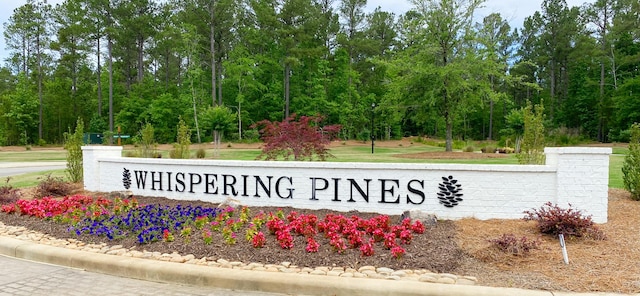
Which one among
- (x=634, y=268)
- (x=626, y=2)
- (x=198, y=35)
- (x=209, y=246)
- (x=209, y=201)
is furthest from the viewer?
(x=626, y=2)

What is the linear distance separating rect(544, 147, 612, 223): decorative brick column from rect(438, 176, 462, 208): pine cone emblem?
133 cm

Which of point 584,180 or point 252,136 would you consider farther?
point 252,136

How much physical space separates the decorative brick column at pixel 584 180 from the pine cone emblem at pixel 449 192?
1.33 metres

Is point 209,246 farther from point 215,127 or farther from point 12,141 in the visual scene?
point 12,141

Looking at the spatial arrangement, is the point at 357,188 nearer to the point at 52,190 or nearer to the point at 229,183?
the point at 229,183

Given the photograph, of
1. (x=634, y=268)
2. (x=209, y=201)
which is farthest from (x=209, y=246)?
(x=634, y=268)

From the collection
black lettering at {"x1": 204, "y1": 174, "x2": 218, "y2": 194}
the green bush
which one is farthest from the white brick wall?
the green bush

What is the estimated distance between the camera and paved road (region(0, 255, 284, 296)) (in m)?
4.25

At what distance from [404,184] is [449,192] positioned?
26.8 inches

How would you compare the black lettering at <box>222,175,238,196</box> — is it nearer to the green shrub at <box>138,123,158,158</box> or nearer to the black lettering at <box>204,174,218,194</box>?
the black lettering at <box>204,174,218,194</box>

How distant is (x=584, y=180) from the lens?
6.02 metres

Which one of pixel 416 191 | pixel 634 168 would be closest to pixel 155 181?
pixel 416 191

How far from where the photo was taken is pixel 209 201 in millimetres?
8273

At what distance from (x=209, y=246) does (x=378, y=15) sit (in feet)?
162
